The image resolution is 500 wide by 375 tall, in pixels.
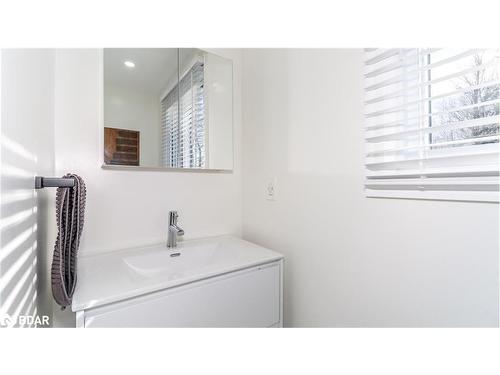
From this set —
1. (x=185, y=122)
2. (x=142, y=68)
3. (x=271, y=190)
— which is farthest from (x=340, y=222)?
(x=142, y=68)

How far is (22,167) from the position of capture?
564 millimetres

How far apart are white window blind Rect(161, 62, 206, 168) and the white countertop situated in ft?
1.51

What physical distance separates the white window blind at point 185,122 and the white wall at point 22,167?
480 mm

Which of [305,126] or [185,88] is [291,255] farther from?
[185,88]

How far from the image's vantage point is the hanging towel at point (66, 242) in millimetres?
670

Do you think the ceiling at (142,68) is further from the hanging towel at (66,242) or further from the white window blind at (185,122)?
the hanging towel at (66,242)

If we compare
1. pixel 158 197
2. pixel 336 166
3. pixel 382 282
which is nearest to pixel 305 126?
pixel 336 166

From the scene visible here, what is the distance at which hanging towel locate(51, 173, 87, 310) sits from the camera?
67cm

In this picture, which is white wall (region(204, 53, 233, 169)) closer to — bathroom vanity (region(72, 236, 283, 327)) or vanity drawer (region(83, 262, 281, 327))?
bathroom vanity (region(72, 236, 283, 327))

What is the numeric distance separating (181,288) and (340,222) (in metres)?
0.66

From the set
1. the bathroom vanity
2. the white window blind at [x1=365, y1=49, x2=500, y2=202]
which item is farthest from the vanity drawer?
the white window blind at [x1=365, y1=49, x2=500, y2=202]

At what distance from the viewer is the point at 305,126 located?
3.51ft

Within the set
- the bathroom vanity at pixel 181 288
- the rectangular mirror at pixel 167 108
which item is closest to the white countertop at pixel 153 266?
the bathroom vanity at pixel 181 288
